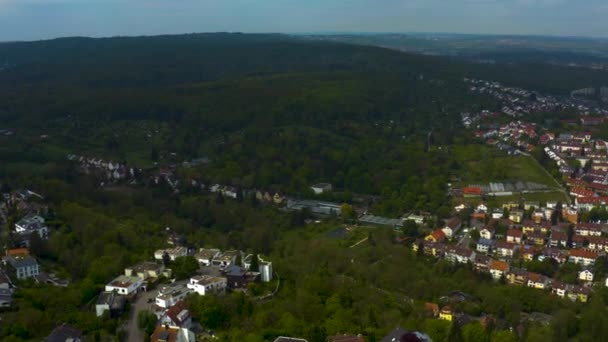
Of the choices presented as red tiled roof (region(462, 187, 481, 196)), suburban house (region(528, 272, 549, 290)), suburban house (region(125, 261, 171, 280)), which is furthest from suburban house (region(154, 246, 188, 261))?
red tiled roof (region(462, 187, 481, 196))

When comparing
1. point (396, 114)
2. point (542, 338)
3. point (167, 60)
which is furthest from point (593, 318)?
point (167, 60)

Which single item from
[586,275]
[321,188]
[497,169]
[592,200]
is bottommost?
[321,188]

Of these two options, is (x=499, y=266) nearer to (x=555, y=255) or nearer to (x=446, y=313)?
(x=555, y=255)

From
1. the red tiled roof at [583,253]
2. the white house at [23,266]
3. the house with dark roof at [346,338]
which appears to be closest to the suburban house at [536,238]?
the red tiled roof at [583,253]

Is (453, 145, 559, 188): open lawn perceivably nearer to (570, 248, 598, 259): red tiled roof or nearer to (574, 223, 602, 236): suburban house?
(574, 223, 602, 236): suburban house

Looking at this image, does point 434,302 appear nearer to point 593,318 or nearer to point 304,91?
point 593,318

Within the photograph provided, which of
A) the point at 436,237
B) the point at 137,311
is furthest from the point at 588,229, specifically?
the point at 137,311
